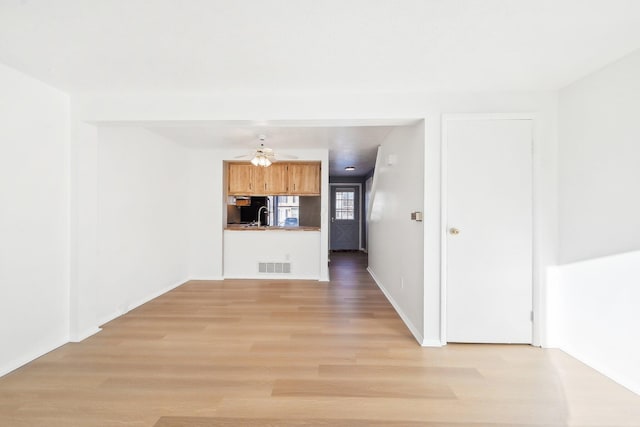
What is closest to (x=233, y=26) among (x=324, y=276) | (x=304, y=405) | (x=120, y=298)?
(x=304, y=405)

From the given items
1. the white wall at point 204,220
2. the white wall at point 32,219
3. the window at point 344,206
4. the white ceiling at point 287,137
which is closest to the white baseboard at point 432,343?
the white ceiling at point 287,137

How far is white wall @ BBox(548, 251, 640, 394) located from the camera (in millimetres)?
1994

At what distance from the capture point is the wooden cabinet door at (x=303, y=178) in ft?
17.9

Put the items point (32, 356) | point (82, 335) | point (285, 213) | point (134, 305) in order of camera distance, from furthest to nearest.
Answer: point (285, 213), point (134, 305), point (82, 335), point (32, 356)

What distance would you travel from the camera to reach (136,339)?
2742 millimetres

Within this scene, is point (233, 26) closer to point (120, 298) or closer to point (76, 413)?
point (76, 413)

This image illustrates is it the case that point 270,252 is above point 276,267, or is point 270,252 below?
above

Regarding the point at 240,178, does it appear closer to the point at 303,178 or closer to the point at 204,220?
the point at 204,220

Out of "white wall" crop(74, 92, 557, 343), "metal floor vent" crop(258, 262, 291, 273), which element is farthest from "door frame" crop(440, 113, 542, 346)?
"metal floor vent" crop(258, 262, 291, 273)

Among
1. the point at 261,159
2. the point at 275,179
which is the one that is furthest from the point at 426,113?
the point at 275,179

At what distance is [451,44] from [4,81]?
3213mm

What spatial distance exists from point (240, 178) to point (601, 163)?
16.0 feet

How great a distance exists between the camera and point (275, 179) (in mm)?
5477

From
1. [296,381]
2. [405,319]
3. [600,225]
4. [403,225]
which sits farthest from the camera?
[403,225]
